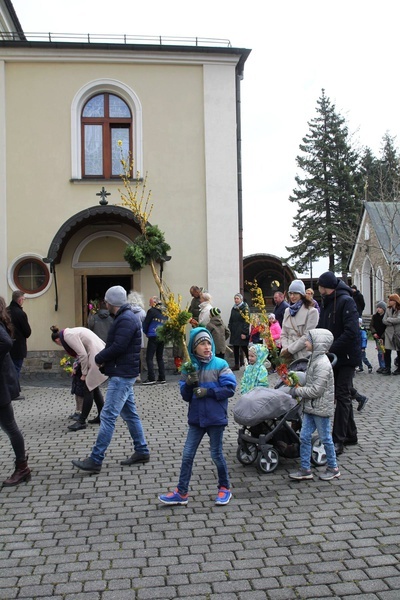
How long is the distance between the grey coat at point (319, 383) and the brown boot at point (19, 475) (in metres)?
2.79

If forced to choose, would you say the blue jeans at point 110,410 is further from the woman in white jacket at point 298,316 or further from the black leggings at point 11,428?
the woman in white jacket at point 298,316

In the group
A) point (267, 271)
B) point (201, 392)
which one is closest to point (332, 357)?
point (201, 392)

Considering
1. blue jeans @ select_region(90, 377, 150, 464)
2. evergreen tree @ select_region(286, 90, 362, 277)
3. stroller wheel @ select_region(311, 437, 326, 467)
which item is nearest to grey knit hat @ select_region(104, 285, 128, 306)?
blue jeans @ select_region(90, 377, 150, 464)

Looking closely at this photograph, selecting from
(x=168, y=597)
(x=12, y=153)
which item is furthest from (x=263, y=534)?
(x=12, y=153)

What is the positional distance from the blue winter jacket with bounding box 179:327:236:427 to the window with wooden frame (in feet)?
35.9

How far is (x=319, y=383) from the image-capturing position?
5.88 meters

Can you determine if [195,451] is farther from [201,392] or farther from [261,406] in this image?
[261,406]

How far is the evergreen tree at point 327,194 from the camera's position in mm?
47750

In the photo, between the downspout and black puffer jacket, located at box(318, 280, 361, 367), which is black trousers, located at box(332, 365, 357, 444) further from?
the downspout

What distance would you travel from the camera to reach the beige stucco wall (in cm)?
1499

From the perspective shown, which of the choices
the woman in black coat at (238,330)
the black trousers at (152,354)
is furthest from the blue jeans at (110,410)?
the woman in black coat at (238,330)

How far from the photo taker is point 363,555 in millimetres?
4098

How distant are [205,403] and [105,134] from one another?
38.6ft

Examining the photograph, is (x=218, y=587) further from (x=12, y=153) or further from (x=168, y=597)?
(x=12, y=153)
